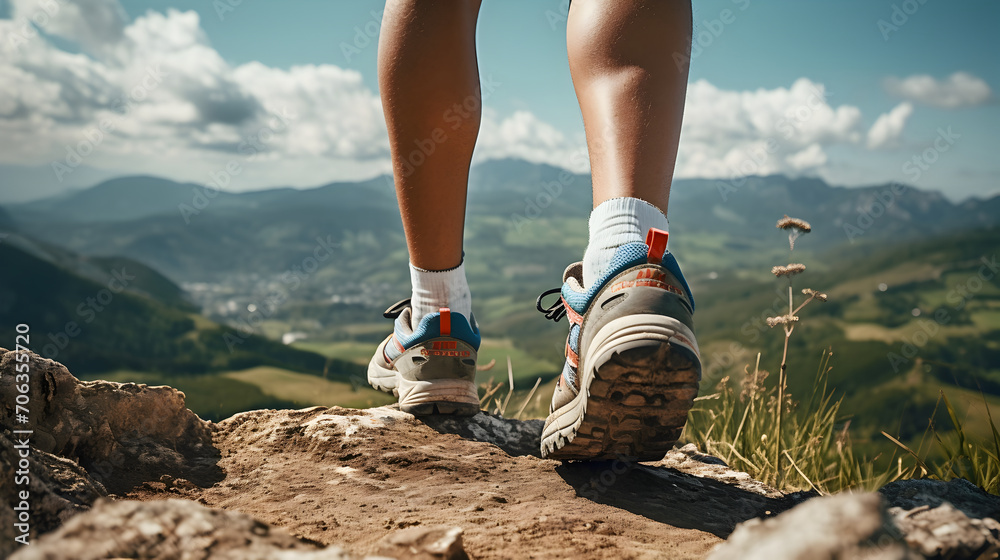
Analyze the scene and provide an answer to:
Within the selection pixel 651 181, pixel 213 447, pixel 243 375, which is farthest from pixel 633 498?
pixel 243 375

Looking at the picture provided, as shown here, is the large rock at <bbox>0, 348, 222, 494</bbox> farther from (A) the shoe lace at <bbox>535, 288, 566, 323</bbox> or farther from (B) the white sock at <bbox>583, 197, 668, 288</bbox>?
(B) the white sock at <bbox>583, 197, 668, 288</bbox>

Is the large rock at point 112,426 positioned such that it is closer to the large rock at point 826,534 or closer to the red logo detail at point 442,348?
the red logo detail at point 442,348

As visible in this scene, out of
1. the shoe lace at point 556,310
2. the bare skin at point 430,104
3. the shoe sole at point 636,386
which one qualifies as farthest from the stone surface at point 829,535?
the bare skin at point 430,104

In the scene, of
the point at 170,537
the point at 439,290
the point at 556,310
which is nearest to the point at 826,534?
the point at 170,537

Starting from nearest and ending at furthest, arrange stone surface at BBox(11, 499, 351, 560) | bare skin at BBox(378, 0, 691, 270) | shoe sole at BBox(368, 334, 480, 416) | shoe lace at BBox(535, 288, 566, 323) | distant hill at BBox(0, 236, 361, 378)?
1. stone surface at BBox(11, 499, 351, 560)
2. bare skin at BBox(378, 0, 691, 270)
3. shoe lace at BBox(535, 288, 566, 323)
4. shoe sole at BBox(368, 334, 480, 416)
5. distant hill at BBox(0, 236, 361, 378)

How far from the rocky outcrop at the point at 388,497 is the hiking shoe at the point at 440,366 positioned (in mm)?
86

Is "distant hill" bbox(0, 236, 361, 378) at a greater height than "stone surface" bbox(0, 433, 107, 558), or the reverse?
"distant hill" bbox(0, 236, 361, 378)

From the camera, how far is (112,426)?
1929 millimetres

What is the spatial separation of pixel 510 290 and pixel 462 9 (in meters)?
136

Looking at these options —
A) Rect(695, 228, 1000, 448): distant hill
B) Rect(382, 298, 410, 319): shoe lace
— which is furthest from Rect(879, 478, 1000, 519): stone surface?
Rect(382, 298, 410, 319): shoe lace

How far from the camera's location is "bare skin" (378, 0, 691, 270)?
163 centimetres

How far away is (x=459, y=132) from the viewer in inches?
80.8

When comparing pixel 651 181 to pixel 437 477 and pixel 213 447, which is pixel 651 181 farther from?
pixel 213 447

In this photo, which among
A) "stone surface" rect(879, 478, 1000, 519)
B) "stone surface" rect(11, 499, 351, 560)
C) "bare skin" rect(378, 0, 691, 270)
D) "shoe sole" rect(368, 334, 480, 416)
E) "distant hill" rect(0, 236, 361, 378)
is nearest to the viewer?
"stone surface" rect(11, 499, 351, 560)
